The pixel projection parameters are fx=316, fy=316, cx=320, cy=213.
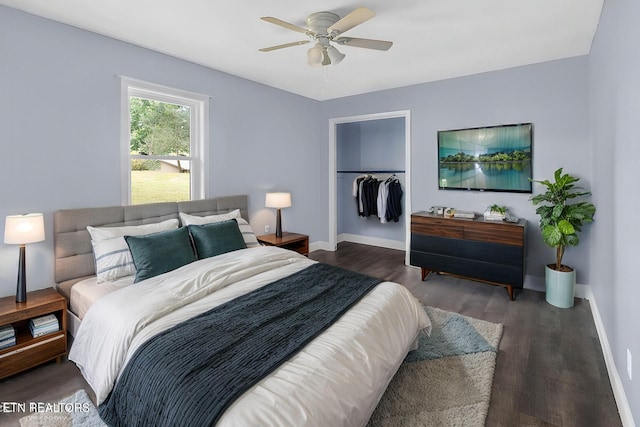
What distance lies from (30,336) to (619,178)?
13.3 feet

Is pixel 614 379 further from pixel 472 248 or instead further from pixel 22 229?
pixel 22 229

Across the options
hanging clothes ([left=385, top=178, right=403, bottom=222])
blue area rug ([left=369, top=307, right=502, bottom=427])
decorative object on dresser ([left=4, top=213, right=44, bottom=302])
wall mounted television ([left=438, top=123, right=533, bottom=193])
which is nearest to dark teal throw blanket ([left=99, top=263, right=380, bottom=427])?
blue area rug ([left=369, top=307, right=502, bottom=427])

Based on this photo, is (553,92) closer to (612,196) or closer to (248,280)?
(612,196)

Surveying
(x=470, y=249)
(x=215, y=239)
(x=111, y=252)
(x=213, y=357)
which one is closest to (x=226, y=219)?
(x=215, y=239)

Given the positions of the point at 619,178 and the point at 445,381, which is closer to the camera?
Answer: the point at 619,178

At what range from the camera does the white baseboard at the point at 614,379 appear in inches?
67.2

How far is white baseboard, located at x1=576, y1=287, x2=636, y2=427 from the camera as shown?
67.2 inches

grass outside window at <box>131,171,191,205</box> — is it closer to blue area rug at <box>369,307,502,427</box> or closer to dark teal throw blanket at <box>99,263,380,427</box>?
dark teal throw blanket at <box>99,263,380,427</box>

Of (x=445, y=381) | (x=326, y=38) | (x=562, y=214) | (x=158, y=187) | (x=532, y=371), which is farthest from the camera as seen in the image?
(x=158, y=187)

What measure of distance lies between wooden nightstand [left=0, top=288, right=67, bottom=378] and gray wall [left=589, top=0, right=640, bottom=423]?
3.52 metres

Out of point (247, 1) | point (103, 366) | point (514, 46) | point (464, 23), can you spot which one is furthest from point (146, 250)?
point (514, 46)

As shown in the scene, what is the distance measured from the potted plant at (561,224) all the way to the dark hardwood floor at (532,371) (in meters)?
0.17

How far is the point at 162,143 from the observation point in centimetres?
351

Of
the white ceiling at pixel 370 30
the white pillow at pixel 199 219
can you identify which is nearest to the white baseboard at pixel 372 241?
the white ceiling at pixel 370 30
